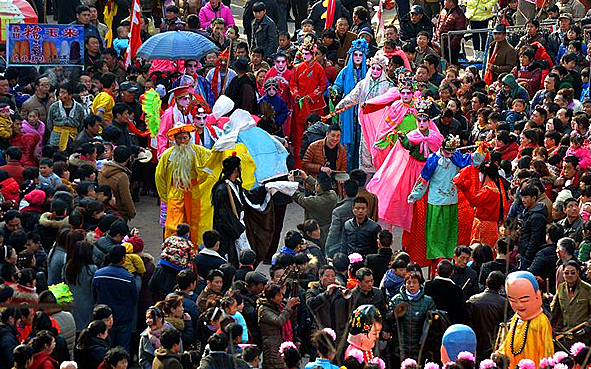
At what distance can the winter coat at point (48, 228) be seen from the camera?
485 inches

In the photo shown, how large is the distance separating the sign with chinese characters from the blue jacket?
225 inches

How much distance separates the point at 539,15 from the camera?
19750mm

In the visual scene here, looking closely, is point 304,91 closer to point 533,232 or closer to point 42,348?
point 533,232

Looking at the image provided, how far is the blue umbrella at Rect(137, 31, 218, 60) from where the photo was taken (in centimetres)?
1602

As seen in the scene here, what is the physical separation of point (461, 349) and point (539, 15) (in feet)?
36.9

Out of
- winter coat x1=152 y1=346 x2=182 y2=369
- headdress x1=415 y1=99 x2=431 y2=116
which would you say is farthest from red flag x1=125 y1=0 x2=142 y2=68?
winter coat x1=152 y1=346 x2=182 y2=369

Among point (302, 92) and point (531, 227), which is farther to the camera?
point (302, 92)

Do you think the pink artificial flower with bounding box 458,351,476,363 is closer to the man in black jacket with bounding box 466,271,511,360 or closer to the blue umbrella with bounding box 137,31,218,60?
the man in black jacket with bounding box 466,271,511,360

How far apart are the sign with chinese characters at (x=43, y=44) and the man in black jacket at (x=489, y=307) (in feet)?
24.1

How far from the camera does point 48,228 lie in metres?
12.4

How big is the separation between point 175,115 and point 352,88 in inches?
105

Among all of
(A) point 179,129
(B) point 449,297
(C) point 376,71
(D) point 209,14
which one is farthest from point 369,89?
(B) point 449,297

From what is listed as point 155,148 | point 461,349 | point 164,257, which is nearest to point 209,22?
point 155,148

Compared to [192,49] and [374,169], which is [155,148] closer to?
[192,49]
